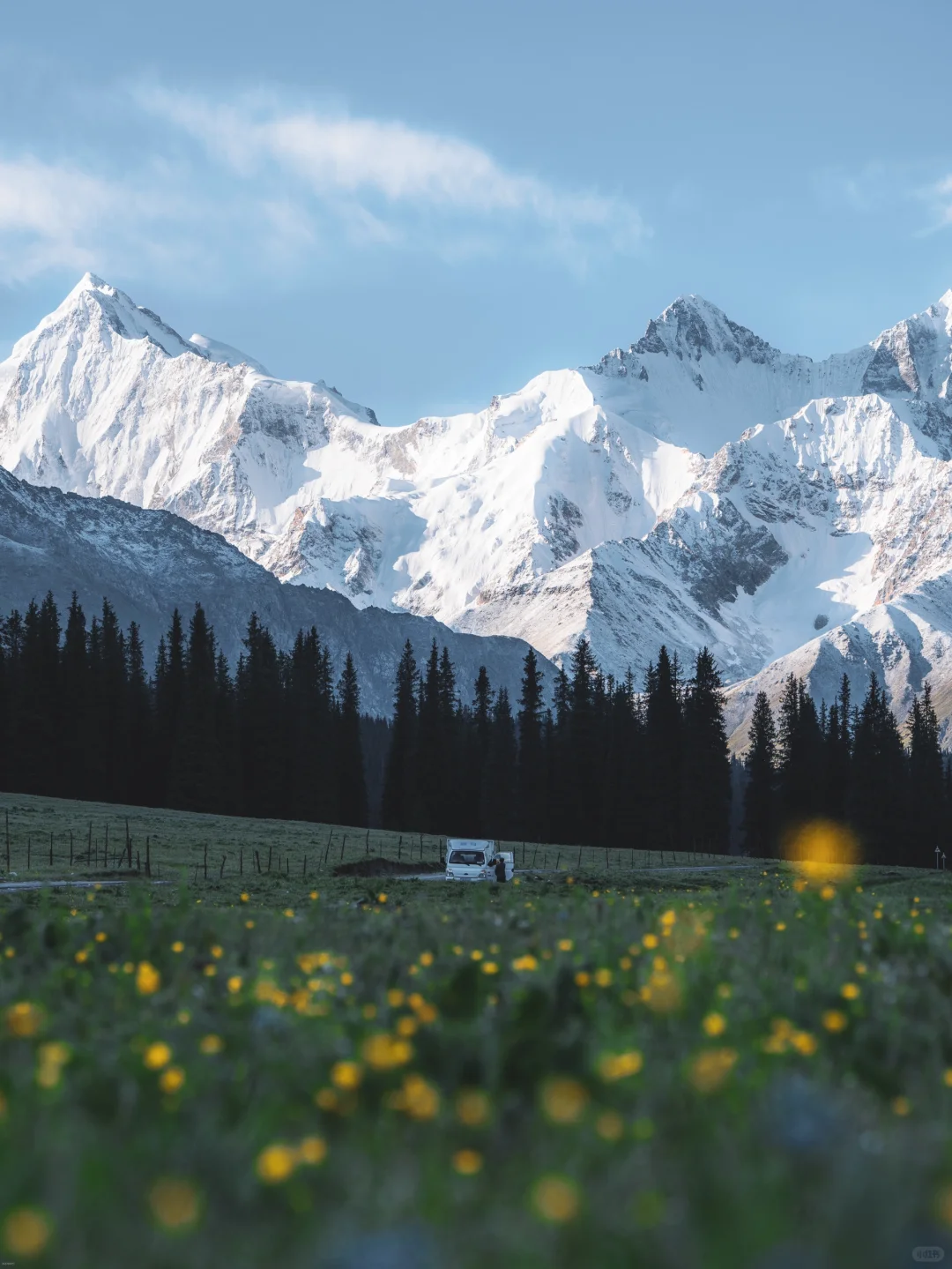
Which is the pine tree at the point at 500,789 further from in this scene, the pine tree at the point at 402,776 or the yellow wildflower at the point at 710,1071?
the yellow wildflower at the point at 710,1071

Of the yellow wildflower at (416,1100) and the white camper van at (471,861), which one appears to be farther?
the white camper van at (471,861)

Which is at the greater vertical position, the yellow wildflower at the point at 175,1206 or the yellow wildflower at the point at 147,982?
the yellow wildflower at the point at 147,982

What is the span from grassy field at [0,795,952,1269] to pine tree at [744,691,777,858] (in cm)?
10792

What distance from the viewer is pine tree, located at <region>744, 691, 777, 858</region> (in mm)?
118375

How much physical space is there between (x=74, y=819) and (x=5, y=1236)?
226ft

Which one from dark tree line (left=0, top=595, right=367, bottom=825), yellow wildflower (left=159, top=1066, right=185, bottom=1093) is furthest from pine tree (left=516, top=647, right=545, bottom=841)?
yellow wildflower (left=159, top=1066, right=185, bottom=1093)

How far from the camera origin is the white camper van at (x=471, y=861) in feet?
161

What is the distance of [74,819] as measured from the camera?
233ft

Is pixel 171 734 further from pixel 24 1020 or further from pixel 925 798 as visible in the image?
pixel 24 1020

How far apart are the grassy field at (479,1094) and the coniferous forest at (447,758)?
91.7 m

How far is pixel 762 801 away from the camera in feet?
392

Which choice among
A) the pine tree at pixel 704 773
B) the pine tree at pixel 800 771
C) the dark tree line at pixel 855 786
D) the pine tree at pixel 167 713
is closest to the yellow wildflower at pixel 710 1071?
the pine tree at pixel 167 713

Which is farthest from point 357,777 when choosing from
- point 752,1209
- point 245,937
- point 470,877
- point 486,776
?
point 752,1209

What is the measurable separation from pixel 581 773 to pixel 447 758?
12429mm
